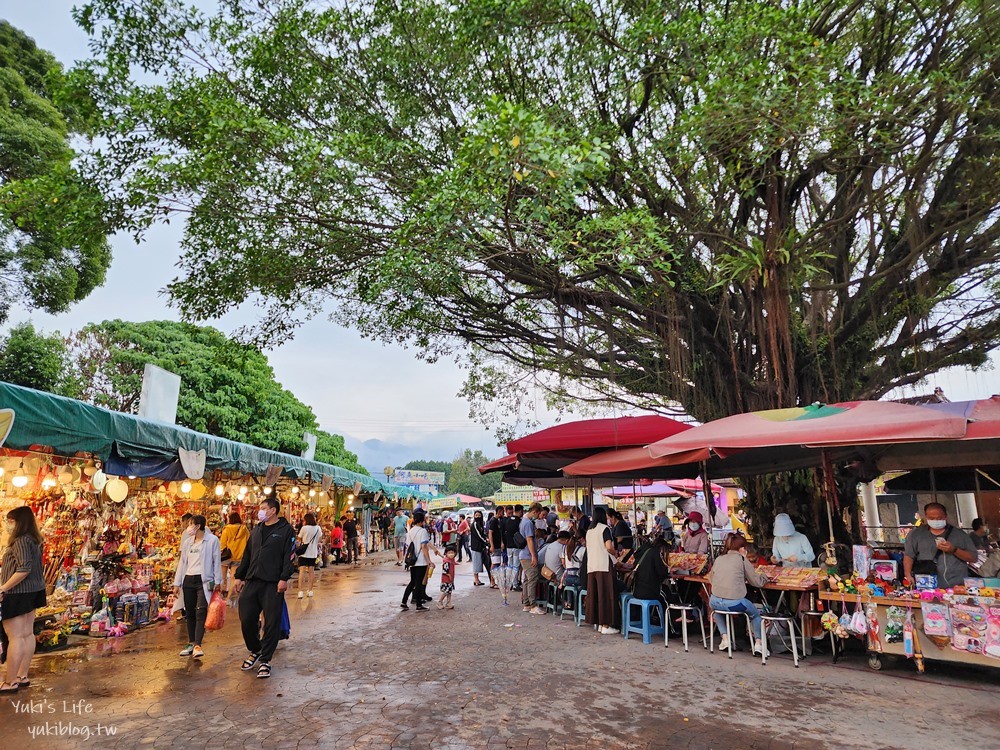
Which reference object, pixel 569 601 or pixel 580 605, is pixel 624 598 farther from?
pixel 569 601

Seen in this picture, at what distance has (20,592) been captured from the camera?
500 centimetres

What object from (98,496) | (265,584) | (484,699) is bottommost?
(484,699)

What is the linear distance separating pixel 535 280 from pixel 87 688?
743cm

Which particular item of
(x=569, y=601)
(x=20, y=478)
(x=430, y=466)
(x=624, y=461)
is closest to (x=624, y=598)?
(x=624, y=461)

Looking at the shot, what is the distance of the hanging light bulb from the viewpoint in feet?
22.9

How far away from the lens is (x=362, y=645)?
7027 millimetres

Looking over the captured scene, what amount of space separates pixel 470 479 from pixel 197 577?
88543 millimetres

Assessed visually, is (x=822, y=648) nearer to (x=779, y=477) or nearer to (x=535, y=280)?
(x=779, y=477)

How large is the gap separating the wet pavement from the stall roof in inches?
89.8

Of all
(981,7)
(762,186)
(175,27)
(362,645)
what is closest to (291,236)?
(175,27)

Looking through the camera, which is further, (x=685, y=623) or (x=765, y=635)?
(x=685, y=623)

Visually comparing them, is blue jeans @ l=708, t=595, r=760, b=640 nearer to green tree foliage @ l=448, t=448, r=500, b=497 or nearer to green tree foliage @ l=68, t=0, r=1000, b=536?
green tree foliage @ l=68, t=0, r=1000, b=536

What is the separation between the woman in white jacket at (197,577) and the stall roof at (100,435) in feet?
4.90

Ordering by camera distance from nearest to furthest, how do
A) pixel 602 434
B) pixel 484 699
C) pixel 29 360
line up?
1. pixel 484 699
2. pixel 602 434
3. pixel 29 360
